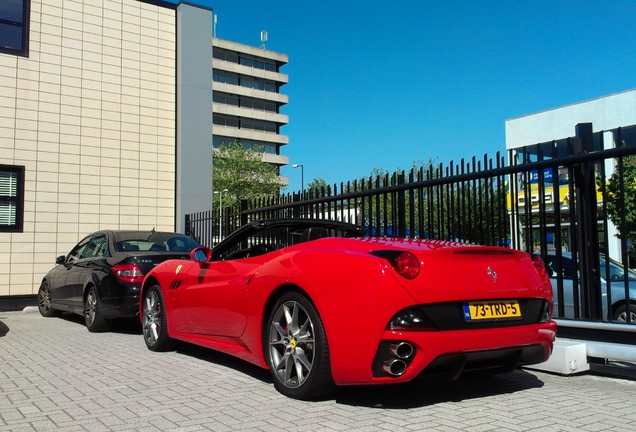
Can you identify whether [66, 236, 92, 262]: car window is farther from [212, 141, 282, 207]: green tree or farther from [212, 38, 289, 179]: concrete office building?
[212, 38, 289, 179]: concrete office building

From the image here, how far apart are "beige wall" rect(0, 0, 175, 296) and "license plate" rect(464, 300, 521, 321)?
11757 millimetres

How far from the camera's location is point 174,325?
6.21 meters

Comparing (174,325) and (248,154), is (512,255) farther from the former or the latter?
(248,154)

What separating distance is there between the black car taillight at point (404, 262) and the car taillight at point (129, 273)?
5.12 m

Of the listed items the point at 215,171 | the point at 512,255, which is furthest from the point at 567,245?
the point at 215,171

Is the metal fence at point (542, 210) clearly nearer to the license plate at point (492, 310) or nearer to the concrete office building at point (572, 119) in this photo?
the license plate at point (492, 310)

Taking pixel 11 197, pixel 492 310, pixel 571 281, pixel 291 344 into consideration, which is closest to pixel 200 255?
pixel 291 344

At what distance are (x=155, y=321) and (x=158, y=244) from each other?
8.39ft

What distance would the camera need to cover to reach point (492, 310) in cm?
404

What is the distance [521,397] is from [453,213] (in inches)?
110

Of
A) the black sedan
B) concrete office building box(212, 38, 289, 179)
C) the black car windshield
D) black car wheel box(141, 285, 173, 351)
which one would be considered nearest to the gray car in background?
the black car windshield

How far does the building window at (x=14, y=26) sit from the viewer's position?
525 inches

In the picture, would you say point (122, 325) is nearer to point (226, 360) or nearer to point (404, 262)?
point (226, 360)

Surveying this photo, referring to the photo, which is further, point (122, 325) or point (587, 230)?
point (122, 325)
